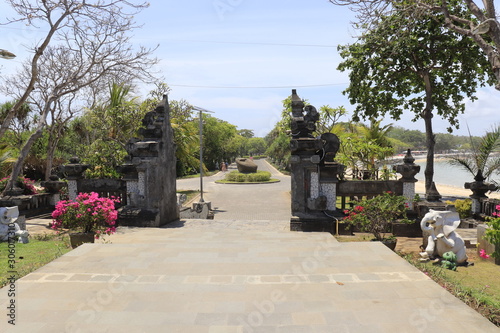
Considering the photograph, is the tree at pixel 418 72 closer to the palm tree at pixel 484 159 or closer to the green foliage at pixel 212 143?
the palm tree at pixel 484 159

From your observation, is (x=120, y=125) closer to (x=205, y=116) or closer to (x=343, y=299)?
(x=343, y=299)

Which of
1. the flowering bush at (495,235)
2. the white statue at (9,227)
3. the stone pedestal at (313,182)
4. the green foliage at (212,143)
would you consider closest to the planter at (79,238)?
the white statue at (9,227)

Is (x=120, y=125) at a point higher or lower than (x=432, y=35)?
lower

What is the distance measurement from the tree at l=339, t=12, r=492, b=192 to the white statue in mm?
13778

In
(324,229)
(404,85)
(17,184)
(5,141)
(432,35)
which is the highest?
(432,35)

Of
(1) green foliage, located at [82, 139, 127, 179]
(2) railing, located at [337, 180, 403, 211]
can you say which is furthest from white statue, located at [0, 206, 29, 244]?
(2) railing, located at [337, 180, 403, 211]

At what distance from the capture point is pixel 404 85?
1831cm

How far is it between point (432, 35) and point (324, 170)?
476 inches

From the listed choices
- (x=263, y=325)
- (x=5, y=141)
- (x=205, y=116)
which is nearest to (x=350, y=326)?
(x=263, y=325)

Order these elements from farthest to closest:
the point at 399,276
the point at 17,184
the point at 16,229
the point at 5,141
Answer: the point at 5,141
the point at 17,184
the point at 16,229
the point at 399,276

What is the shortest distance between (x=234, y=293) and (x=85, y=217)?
4.05 metres

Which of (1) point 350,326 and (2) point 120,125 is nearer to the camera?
(1) point 350,326

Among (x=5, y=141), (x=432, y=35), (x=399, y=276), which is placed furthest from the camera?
(x=5, y=141)

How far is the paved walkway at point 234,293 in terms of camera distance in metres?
3.22
